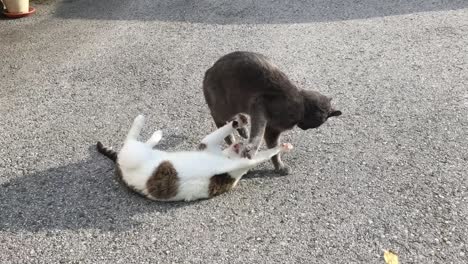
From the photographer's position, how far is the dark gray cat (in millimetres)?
3535

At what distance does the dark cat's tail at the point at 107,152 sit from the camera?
12.7ft

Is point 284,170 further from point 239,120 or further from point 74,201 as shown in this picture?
point 74,201

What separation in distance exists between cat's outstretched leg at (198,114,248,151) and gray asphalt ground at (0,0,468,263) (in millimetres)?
385

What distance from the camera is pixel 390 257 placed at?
9.74ft

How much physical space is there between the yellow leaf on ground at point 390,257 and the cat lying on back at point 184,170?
1110mm

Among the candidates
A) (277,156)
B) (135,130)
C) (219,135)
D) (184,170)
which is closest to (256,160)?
(277,156)

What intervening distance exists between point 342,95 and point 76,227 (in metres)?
2.89

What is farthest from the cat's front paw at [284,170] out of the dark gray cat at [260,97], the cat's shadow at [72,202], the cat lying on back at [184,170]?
the cat's shadow at [72,202]

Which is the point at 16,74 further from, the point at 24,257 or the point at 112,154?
the point at 24,257

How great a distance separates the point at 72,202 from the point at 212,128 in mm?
1420

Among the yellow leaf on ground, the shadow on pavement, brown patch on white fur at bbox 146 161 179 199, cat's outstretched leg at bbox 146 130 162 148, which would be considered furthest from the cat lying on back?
the shadow on pavement

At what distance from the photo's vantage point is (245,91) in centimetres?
357

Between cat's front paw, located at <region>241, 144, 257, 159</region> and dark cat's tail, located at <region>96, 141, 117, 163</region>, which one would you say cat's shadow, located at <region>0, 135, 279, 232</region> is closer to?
dark cat's tail, located at <region>96, 141, 117, 163</region>

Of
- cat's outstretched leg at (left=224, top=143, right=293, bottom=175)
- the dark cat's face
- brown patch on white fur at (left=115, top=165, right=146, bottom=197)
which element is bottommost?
brown patch on white fur at (left=115, top=165, right=146, bottom=197)
